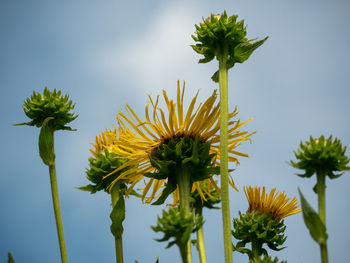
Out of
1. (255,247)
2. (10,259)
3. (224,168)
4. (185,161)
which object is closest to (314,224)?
(224,168)

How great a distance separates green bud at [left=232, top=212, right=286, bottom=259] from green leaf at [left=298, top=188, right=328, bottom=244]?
1143mm

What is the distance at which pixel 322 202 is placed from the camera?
196 centimetres

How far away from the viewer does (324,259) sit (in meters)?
1.84

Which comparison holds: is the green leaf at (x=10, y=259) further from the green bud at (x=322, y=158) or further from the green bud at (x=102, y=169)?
the green bud at (x=322, y=158)

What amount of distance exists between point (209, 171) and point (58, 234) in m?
0.91

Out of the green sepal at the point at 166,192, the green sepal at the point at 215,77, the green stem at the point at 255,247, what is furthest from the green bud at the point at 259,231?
the green sepal at the point at 215,77

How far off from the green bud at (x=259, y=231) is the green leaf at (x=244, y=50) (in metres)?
1.09

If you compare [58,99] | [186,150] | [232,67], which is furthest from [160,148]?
[58,99]

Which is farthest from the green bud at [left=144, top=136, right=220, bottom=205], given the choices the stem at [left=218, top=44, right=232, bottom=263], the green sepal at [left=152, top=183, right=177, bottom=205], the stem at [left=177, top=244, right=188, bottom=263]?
the stem at [left=177, top=244, right=188, bottom=263]

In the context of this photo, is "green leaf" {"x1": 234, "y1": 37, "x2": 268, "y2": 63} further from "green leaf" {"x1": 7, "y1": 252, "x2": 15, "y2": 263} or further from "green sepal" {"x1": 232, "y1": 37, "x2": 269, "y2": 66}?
"green leaf" {"x1": 7, "y1": 252, "x2": 15, "y2": 263}

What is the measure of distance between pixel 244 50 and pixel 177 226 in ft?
3.81

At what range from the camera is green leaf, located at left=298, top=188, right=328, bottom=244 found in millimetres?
1854

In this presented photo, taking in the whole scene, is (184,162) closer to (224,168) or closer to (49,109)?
(224,168)

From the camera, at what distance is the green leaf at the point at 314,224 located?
1854 mm
